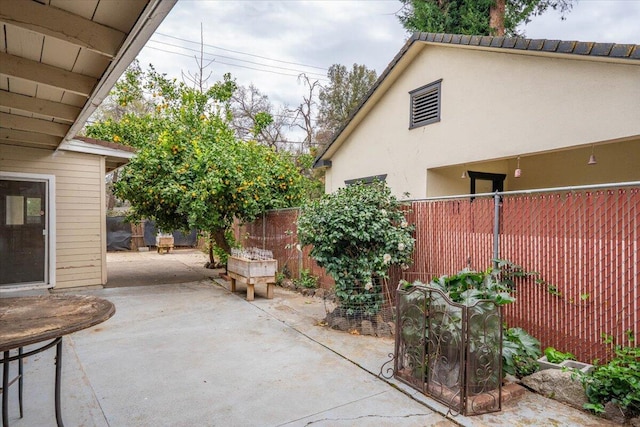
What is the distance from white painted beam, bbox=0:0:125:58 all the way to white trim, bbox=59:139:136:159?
444cm

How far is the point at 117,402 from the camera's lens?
2.89 m

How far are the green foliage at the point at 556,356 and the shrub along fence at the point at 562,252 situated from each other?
0.09 meters

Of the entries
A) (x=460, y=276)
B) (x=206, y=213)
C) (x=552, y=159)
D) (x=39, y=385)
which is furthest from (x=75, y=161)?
(x=552, y=159)

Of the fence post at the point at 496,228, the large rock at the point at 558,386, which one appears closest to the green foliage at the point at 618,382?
the large rock at the point at 558,386

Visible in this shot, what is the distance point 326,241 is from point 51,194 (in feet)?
17.9

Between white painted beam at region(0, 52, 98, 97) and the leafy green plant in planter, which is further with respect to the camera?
white painted beam at region(0, 52, 98, 97)

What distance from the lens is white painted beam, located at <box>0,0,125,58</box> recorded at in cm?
244

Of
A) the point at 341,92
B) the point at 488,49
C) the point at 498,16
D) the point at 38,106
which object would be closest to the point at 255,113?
the point at 341,92

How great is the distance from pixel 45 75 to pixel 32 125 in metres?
2.27

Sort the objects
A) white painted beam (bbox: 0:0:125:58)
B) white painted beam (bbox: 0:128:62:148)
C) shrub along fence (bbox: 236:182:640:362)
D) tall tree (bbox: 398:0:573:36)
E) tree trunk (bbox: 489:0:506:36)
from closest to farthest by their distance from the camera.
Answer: white painted beam (bbox: 0:0:125:58), shrub along fence (bbox: 236:182:640:362), white painted beam (bbox: 0:128:62:148), tree trunk (bbox: 489:0:506:36), tall tree (bbox: 398:0:573:36)

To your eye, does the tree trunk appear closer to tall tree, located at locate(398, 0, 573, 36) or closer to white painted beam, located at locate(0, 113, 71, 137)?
tall tree, located at locate(398, 0, 573, 36)

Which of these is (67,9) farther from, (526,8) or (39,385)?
(526,8)

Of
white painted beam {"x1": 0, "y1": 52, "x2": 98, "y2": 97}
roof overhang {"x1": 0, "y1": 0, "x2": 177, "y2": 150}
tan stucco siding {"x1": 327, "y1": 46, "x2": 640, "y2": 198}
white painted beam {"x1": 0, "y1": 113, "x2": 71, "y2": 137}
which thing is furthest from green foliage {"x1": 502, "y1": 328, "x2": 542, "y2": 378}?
white painted beam {"x1": 0, "y1": 113, "x2": 71, "y2": 137}

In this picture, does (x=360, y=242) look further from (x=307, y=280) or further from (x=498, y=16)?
(x=498, y=16)
